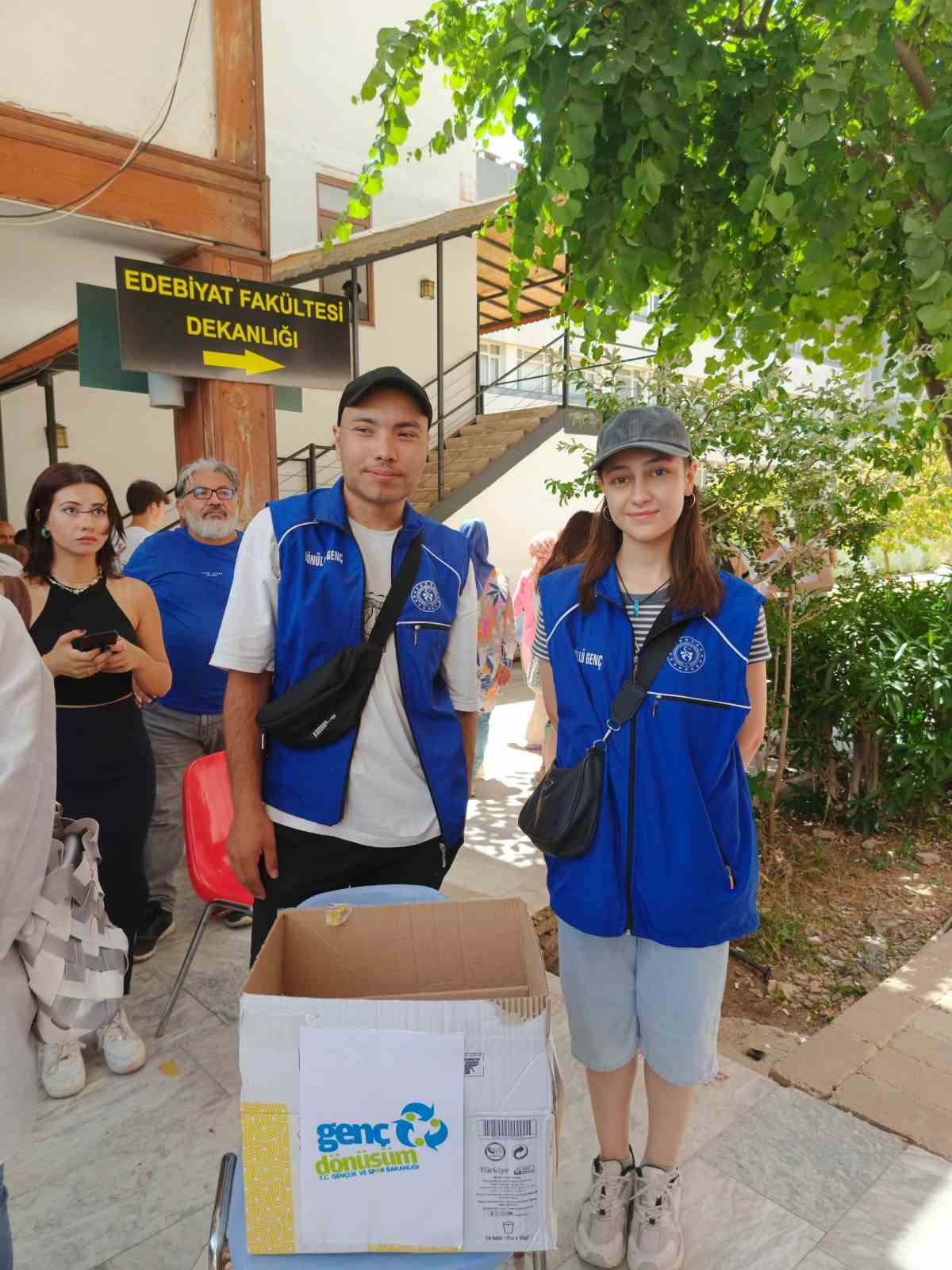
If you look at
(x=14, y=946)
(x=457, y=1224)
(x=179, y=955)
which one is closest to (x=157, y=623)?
(x=179, y=955)

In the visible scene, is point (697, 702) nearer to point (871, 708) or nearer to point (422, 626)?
point (422, 626)

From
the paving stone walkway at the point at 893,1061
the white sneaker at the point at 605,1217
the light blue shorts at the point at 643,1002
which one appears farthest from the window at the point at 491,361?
the white sneaker at the point at 605,1217

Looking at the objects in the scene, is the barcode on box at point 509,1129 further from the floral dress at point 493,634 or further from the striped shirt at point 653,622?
the floral dress at point 493,634

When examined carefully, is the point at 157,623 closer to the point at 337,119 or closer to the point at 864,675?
the point at 864,675

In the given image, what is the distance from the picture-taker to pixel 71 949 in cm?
152

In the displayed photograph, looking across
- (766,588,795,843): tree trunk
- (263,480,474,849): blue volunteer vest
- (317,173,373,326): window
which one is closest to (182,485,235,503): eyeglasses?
(263,480,474,849): blue volunteer vest

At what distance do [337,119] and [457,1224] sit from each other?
39.0 feet

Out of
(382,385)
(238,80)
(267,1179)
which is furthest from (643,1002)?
(238,80)

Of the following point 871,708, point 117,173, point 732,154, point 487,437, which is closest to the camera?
point 732,154

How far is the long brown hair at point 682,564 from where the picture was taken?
1.88 metres

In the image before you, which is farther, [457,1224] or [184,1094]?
[184,1094]

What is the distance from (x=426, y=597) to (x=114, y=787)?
1685 mm

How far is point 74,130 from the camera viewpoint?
4293 millimetres

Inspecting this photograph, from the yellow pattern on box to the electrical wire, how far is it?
178 inches
